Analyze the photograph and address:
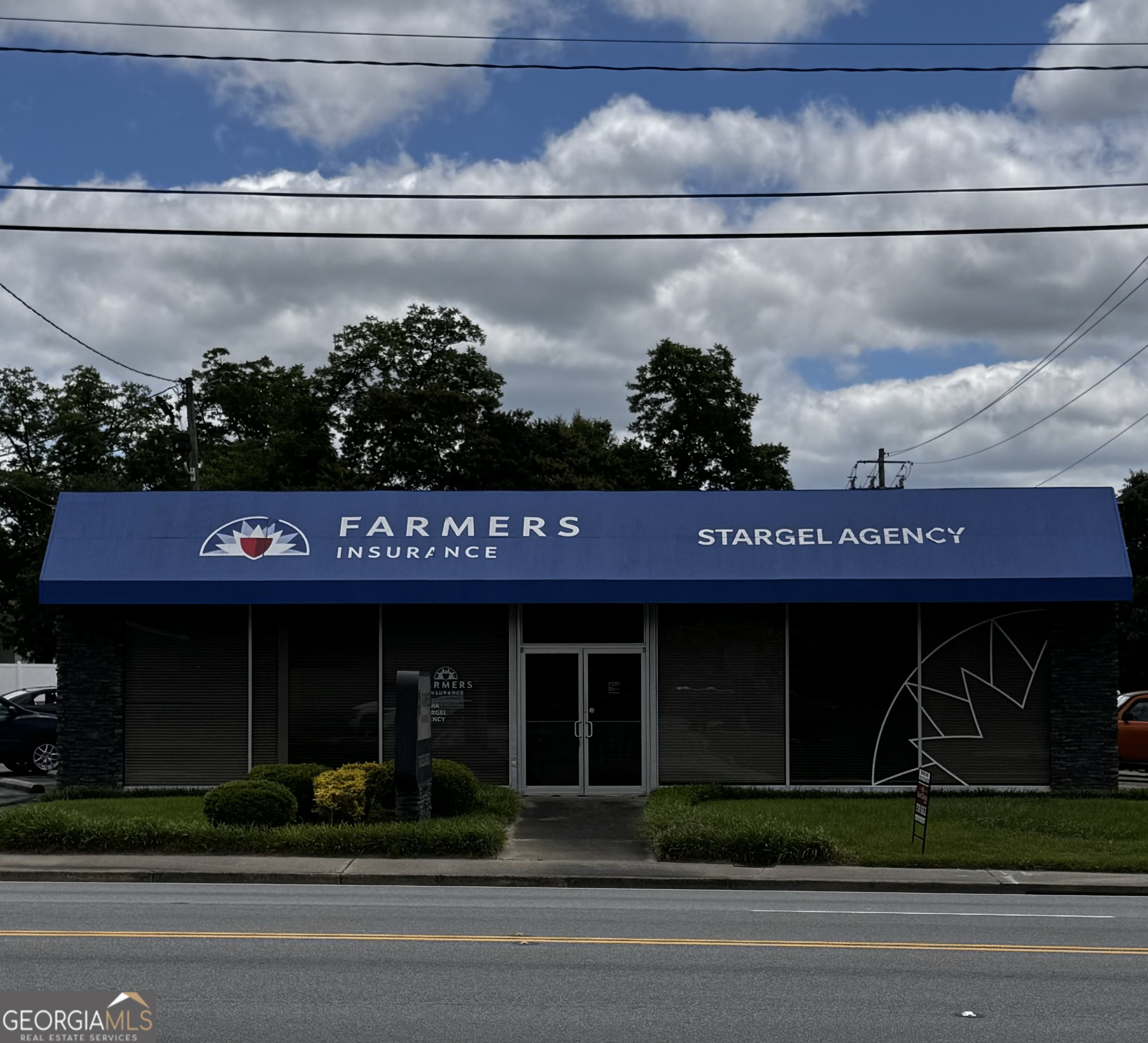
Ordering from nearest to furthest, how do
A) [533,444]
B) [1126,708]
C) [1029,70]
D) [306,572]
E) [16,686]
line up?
[1029,70] → [306,572] → [1126,708] → [16,686] → [533,444]

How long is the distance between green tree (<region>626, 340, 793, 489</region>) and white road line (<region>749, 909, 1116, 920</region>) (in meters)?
45.1

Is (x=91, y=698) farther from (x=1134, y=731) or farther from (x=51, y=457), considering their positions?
(x=51, y=457)

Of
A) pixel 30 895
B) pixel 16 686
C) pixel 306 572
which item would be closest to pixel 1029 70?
pixel 306 572

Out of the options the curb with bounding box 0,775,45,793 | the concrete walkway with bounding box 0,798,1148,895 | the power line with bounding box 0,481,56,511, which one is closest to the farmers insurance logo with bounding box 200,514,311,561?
the curb with bounding box 0,775,45,793

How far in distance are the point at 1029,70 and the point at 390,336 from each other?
41.4m

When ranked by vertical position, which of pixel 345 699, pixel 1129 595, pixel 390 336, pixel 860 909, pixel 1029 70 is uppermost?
pixel 390 336

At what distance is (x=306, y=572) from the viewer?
20859 mm

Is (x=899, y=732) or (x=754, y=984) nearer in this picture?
(x=754, y=984)

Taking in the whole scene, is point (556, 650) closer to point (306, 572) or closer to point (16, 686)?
point (306, 572)

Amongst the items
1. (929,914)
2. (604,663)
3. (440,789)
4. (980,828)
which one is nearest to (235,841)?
(440,789)

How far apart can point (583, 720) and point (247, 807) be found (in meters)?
6.45

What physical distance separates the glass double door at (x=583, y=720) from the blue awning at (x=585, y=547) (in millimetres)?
1389

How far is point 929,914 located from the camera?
496 inches

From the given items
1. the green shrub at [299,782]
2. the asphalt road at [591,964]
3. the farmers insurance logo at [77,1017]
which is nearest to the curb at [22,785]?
the green shrub at [299,782]
